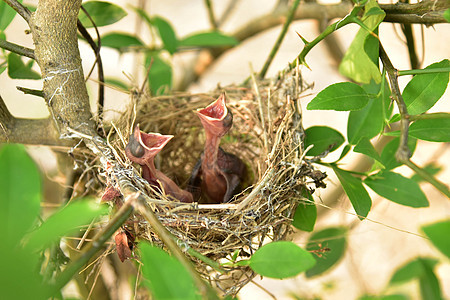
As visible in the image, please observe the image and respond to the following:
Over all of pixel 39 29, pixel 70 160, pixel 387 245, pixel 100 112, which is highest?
pixel 39 29

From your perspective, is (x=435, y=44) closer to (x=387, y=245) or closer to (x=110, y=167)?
(x=387, y=245)

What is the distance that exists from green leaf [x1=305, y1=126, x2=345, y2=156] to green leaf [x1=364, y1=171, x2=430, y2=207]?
3.1 inches

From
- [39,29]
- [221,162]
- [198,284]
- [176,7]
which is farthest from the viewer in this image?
[176,7]

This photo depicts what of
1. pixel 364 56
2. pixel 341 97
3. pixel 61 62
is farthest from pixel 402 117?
A: pixel 61 62

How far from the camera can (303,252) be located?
1.38 feet

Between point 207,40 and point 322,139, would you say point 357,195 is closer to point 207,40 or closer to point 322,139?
point 322,139

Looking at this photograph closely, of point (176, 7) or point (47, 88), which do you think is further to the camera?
point (176, 7)

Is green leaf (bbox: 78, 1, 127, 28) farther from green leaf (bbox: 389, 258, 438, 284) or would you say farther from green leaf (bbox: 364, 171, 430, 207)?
green leaf (bbox: 389, 258, 438, 284)

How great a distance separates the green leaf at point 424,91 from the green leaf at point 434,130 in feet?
0.08

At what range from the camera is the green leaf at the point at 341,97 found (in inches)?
22.3

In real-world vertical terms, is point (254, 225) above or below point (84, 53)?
above

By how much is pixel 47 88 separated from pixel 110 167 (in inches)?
5.5

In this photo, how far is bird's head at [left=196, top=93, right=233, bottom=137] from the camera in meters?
0.77

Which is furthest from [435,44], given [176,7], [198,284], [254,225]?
[198,284]
